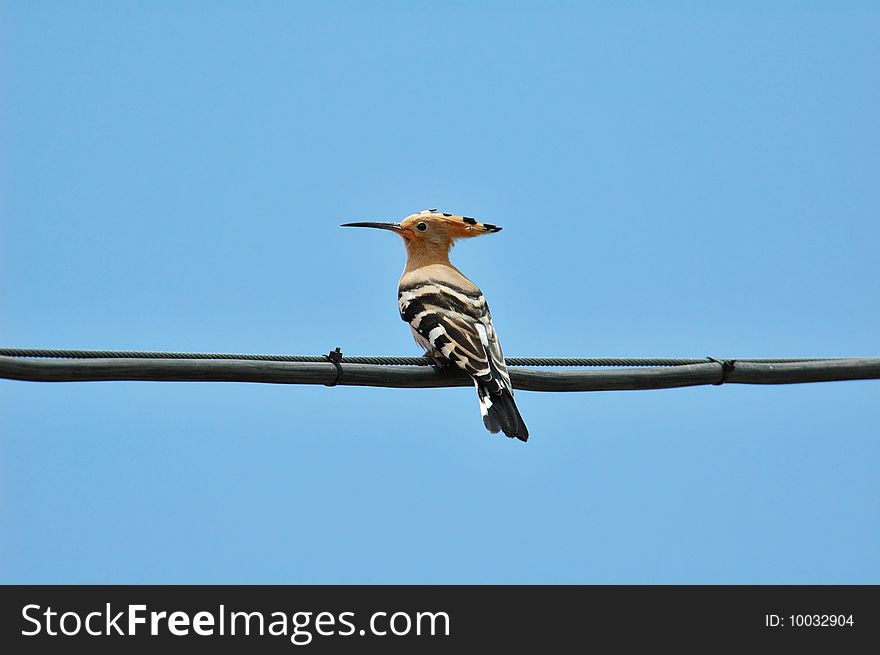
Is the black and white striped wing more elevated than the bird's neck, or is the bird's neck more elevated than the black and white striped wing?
the bird's neck

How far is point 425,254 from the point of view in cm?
766

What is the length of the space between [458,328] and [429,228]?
1.64 meters

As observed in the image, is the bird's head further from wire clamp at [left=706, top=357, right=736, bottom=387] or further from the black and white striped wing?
wire clamp at [left=706, top=357, right=736, bottom=387]

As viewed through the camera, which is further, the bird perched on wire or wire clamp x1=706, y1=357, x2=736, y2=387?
the bird perched on wire

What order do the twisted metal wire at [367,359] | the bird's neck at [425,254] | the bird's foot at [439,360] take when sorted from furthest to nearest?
the bird's neck at [425,254] < the bird's foot at [439,360] < the twisted metal wire at [367,359]

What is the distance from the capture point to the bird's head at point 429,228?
25.2 feet

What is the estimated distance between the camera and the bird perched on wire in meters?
5.71

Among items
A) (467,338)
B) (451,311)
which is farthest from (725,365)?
(451,311)

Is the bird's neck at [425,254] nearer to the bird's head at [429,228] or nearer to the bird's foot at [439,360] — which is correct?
the bird's head at [429,228]

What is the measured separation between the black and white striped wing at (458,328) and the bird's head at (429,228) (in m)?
0.71

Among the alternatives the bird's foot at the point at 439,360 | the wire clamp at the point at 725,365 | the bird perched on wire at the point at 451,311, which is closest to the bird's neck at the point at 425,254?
the bird perched on wire at the point at 451,311

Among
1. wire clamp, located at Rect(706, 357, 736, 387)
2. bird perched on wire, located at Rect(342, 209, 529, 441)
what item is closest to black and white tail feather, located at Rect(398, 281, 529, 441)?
bird perched on wire, located at Rect(342, 209, 529, 441)

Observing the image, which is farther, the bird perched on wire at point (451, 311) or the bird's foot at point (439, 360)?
the bird's foot at point (439, 360)

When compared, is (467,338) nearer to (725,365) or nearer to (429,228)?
(725,365)
